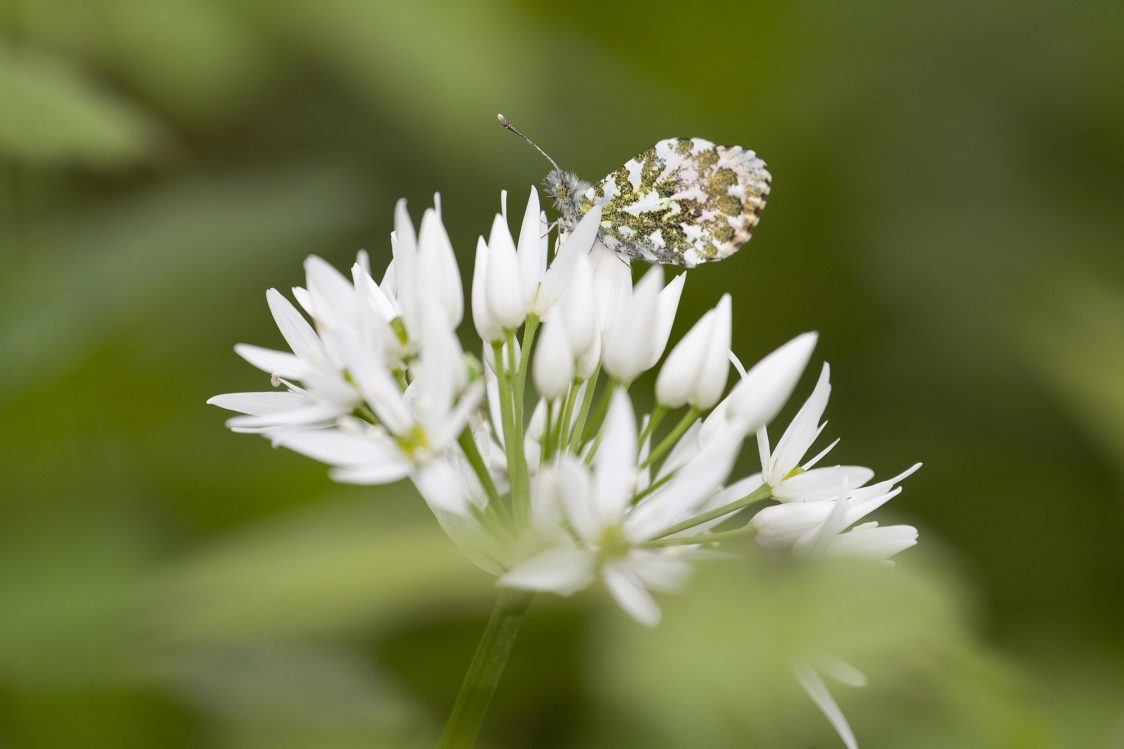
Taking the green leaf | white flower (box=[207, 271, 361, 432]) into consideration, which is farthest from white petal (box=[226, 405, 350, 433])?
the green leaf

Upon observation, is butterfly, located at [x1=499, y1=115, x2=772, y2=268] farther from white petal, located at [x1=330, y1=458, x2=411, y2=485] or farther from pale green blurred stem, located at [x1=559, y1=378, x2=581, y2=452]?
white petal, located at [x1=330, y1=458, x2=411, y2=485]

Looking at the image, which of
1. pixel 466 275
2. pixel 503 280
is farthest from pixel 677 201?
pixel 466 275

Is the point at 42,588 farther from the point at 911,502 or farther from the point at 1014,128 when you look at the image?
the point at 1014,128

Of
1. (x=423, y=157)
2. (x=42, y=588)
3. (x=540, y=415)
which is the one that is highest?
(x=423, y=157)

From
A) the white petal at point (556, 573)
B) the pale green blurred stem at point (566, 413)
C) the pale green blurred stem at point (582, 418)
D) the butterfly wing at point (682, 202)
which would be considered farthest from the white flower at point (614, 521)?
the butterfly wing at point (682, 202)

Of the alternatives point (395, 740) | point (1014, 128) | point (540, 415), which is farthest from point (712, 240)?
point (1014, 128)

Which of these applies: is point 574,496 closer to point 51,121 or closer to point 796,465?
point 796,465
